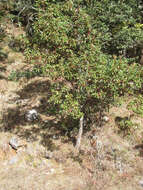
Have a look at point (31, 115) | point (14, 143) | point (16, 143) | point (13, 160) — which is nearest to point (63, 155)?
point (13, 160)

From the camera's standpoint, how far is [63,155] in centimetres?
1075

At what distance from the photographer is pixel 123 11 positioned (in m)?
14.5

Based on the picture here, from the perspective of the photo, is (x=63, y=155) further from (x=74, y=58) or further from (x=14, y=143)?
(x=74, y=58)

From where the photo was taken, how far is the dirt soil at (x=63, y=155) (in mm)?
9094

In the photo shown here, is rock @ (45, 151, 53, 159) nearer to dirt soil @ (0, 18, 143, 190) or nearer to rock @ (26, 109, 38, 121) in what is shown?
dirt soil @ (0, 18, 143, 190)

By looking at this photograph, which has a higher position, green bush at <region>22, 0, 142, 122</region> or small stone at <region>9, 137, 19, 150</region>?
green bush at <region>22, 0, 142, 122</region>

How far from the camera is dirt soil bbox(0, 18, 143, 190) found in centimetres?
909

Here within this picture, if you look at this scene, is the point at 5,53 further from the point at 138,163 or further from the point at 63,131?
the point at 138,163

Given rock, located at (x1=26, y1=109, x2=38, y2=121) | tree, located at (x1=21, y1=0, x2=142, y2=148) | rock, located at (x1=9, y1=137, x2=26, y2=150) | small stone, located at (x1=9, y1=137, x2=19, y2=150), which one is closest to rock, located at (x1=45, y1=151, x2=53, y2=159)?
rock, located at (x1=9, y1=137, x2=26, y2=150)

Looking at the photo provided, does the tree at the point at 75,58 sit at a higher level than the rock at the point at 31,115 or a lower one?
higher

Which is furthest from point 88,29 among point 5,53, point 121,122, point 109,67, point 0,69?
point 5,53

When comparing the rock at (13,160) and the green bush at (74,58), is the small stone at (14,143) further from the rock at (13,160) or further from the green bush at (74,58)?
the green bush at (74,58)

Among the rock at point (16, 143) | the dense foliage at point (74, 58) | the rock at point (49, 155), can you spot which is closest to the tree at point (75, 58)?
the dense foliage at point (74, 58)

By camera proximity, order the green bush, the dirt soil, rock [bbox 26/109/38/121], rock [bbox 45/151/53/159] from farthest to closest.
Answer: rock [bbox 26/109/38/121] < rock [bbox 45/151/53/159] < the dirt soil < the green bush
